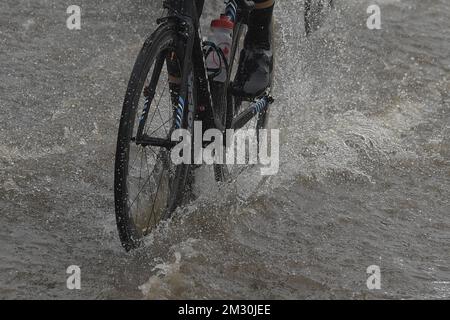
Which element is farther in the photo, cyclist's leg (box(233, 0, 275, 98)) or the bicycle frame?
cyclist's leg (box(233, 0, 275, 98))

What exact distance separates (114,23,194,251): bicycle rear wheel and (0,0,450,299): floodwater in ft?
0.50

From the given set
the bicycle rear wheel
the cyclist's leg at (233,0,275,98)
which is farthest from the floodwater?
the cyclist's leg at (233,0,275,98)

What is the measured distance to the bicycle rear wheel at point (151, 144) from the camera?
3859 mm

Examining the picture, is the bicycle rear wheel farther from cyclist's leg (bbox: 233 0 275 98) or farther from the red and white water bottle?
cyclist's leg (bbox: 233 0 275 98)

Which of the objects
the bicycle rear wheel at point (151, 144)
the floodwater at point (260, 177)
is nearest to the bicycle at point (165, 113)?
the bicycle rear wheel at point (151, 144)

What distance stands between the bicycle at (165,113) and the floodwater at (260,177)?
182 millimetres

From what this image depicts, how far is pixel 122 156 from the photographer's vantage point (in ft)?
12.7

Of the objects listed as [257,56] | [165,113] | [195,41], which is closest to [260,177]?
[257,56]

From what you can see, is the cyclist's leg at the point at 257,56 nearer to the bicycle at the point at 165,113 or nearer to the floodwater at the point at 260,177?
the bicycle at the point at 165,113

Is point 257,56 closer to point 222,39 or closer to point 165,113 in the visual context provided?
point 222,39

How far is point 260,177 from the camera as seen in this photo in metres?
5.46

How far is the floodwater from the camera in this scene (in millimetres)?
4266

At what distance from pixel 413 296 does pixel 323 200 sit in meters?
1.14

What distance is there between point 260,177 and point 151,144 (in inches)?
61.2
